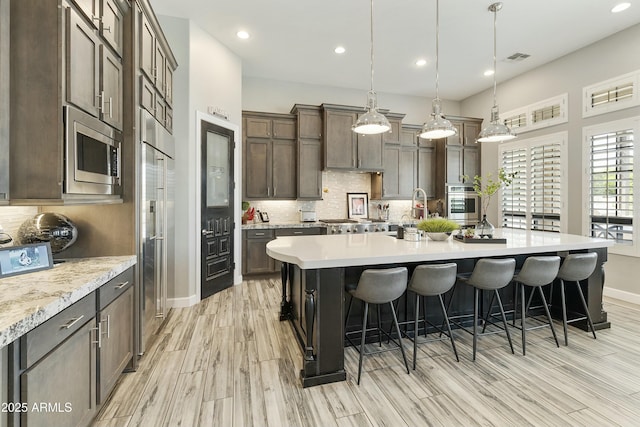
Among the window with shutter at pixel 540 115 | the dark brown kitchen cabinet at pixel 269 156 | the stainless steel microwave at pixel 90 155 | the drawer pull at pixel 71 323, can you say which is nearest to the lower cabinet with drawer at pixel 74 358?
the drawer pull at pixel 71 323

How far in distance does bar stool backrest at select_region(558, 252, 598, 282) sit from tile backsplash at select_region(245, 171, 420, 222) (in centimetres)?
368

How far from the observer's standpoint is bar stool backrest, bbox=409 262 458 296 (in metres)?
2.41

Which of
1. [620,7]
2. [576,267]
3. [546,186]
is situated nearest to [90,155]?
[576,267]

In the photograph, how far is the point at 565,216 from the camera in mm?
4766

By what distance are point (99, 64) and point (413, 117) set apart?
6.00 m

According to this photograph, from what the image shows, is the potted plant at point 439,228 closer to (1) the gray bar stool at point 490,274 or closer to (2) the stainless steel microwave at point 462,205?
(1) the gray bar stool at point 490,274

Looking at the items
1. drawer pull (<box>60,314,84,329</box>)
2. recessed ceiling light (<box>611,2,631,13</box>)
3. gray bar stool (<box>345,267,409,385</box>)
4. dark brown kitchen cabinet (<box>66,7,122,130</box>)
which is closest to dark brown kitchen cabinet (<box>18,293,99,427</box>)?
drawer pull (<box>60,314,84,329</box>)

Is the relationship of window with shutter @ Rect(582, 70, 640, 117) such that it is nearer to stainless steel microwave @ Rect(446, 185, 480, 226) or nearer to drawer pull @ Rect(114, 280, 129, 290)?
stainless steel microwave @ Rect(446, 185, 480, 226)

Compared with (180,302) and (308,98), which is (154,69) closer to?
(180,302)

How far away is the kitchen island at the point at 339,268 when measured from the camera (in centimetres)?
226

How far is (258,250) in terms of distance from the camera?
5.19 m

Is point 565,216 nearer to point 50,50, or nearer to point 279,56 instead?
point 279,56

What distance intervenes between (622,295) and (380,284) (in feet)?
13.7

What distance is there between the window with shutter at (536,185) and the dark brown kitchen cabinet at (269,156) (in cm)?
398
